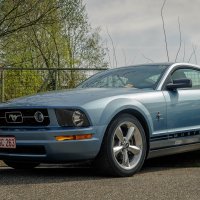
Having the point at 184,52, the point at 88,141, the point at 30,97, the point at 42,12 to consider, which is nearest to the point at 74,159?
the point at 88,141

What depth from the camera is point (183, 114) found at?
6.28 m

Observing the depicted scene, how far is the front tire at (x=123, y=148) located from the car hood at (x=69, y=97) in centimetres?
33

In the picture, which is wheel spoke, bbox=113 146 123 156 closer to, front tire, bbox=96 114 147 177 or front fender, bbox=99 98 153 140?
front tire, bbox=96 114 147 177

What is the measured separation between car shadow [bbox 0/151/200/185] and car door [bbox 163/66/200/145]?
1.25ft

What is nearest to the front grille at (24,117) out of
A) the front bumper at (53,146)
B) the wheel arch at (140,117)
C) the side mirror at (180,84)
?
the front bumper at (53,146)

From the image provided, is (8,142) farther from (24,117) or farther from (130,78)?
(130,78)

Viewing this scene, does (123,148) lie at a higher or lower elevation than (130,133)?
lower

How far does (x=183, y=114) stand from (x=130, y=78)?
836 mm

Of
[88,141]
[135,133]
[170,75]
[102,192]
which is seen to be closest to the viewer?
[102,192]

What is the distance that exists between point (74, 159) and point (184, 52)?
7312 millimetres

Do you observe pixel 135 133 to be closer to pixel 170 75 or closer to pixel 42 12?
pixel 170 75

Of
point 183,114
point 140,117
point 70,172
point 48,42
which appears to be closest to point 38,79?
point 183,114

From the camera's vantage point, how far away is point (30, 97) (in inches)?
231

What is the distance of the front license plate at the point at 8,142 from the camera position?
5.41m
